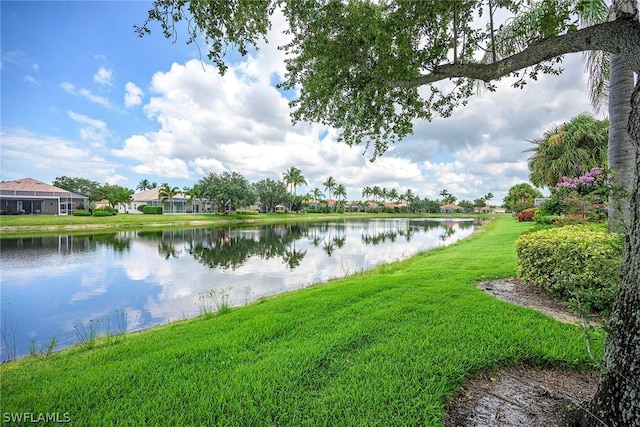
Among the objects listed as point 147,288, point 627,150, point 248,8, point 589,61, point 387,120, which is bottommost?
point 147,288

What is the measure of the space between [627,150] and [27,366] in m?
11.0

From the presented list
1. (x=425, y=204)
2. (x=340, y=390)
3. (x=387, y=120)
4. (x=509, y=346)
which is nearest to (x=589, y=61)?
(x=387, y=120)

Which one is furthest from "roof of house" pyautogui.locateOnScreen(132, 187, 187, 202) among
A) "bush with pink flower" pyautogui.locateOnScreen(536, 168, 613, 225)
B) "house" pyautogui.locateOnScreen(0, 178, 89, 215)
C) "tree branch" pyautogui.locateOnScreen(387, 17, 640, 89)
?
"tree branch" pyautogui.locateOnScreen(387, 17, 640, 89)

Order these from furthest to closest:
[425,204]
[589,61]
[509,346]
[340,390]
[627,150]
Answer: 1. [425,204]
2. [589,61]
3. [627,150]
4. [509,346]
5. [340,390]

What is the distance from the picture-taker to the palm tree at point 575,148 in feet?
60.8

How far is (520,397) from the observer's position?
2.84 meters

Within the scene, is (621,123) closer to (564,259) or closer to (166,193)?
(564,259)

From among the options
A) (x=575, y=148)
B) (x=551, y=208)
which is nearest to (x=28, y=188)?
(x=551, y=208)

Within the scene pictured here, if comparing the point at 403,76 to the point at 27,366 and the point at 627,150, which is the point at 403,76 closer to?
the point at 627,150

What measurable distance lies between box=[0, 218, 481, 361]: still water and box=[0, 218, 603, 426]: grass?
3.20 meters

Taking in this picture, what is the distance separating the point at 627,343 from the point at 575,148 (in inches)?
924

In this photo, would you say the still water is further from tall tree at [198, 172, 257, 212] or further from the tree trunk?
tall tree at [198, 172, 257, 212]

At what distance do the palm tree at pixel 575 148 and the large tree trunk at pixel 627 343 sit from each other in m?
21.3

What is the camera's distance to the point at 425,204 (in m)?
103
